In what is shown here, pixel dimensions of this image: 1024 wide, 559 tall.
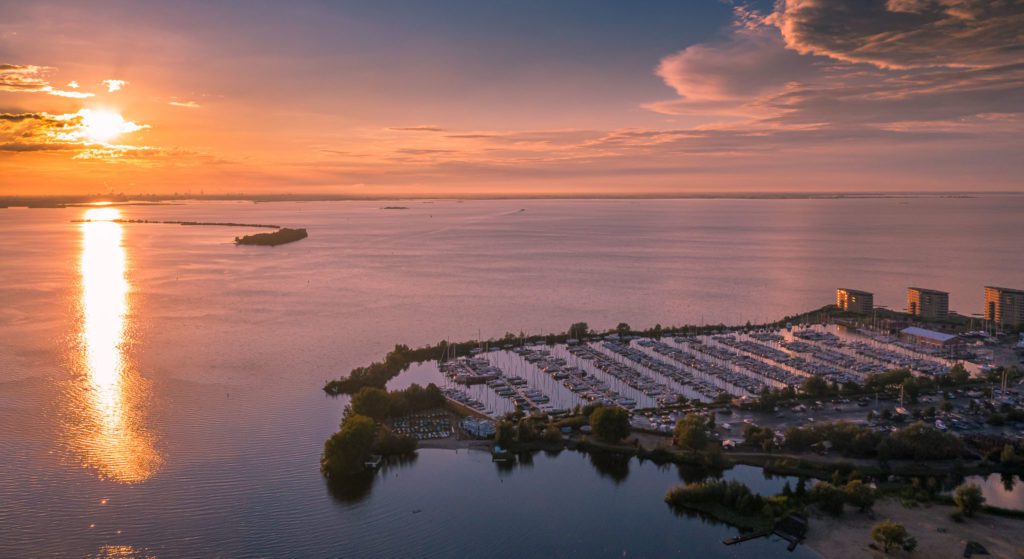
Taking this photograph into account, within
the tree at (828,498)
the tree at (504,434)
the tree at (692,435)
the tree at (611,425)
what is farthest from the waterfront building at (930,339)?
the tree at (504,434)

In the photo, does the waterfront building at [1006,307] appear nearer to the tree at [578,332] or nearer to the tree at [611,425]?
the tree at [578,332]

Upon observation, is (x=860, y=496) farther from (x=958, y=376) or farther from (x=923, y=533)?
(x=958, y=376)

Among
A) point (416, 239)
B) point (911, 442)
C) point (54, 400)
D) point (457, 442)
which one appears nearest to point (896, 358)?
point (911, 442)

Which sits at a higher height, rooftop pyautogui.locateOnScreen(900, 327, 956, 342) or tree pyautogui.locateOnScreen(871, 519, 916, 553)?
rooftop pyautogui.locateOnScreen(900, 327, 956, 342)

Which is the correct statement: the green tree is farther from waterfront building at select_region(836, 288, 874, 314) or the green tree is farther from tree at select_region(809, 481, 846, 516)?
waterfront building at select_region(836, 288, 874, 314)

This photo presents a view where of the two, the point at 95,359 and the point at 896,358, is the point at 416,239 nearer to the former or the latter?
the point at 95,359

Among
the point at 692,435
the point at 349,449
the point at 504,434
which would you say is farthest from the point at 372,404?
the point at 692,435

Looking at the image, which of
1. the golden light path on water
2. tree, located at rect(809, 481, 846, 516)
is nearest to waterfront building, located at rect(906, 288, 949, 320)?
tree, located at rect(809, 481, 846, 516)
